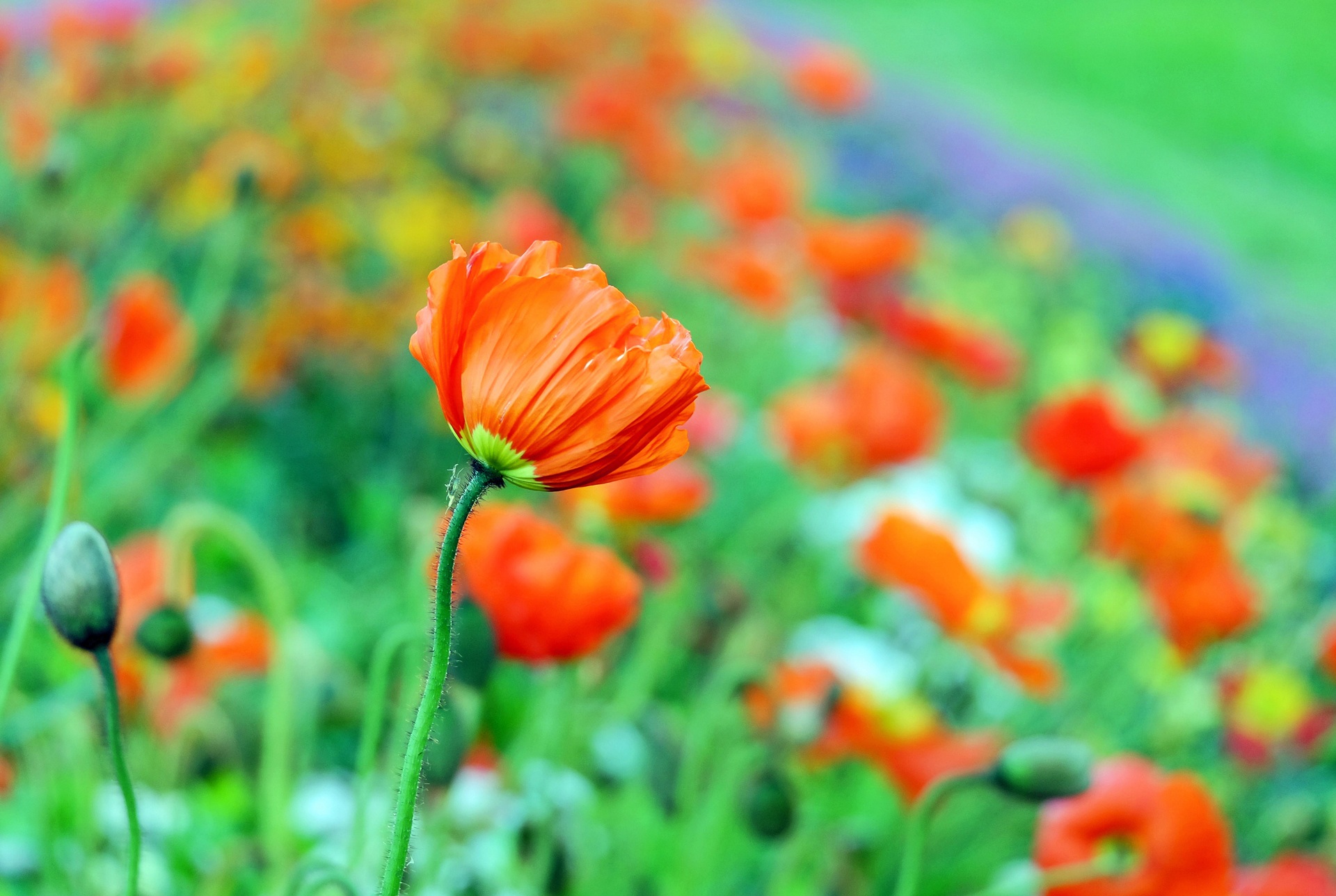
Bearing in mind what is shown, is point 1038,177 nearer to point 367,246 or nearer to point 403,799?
point 367,246

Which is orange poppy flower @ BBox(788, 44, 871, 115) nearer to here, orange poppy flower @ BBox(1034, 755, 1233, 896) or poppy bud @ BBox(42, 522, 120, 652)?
orange poppy flower @ BBox(1034, 755, 1233, 896)

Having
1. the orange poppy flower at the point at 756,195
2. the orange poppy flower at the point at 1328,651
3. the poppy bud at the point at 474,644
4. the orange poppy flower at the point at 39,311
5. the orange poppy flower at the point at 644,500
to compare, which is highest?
the orange poppy flower at the point at 756,195

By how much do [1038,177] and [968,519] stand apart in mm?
2929

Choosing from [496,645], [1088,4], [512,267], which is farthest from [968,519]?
[1088,4]

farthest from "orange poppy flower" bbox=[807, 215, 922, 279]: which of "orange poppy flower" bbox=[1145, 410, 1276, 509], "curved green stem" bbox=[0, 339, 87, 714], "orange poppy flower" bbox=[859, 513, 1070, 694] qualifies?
"curved green stem" bbox=[0, 339, 87, 714]

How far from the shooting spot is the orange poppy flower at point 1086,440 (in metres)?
1.33

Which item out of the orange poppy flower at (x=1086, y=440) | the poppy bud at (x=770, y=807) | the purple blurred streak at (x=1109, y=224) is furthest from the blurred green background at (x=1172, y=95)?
the poppy bud at (x=770, y=807)

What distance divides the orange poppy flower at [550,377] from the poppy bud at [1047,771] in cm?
30

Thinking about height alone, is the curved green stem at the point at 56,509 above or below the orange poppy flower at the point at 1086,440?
below

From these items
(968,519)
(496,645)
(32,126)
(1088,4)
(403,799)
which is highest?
(1088,4)

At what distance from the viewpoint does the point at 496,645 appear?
25.0 inches

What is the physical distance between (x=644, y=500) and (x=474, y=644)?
460 mm

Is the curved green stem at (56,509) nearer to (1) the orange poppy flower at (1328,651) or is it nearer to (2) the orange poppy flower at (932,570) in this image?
(2) the orange poppy flower at (932,570)

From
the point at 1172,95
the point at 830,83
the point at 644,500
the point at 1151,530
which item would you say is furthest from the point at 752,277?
the point at 1172,95
